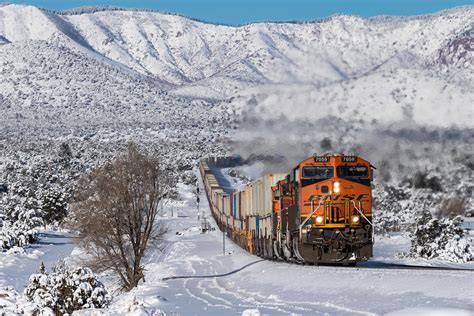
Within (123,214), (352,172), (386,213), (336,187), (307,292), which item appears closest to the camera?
(307,292)

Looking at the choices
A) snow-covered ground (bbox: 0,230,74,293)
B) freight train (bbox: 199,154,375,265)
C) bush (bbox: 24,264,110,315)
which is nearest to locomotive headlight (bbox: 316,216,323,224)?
freight train (bbox: 199,154,375,265)

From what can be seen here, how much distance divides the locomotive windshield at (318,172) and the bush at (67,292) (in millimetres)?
10122

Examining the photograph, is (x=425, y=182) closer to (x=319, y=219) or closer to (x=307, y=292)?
(x=319, y=219)

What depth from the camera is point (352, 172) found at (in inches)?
1361

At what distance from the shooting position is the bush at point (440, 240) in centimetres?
→ 4647

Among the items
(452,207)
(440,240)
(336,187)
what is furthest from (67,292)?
(452,207)

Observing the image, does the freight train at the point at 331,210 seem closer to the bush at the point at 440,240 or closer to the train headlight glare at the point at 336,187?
the train headlight glare at the point at 336,187

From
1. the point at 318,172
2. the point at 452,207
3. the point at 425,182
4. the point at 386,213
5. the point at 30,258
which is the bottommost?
the point at 30,258

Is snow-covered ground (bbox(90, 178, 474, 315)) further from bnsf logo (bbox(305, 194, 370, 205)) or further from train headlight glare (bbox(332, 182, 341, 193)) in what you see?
train headlight glare (bbox(332, 182, 341, 193))

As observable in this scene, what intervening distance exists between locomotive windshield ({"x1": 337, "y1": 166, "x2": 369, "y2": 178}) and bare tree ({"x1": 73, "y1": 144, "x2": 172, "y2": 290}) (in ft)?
52.7

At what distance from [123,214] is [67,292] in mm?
19809

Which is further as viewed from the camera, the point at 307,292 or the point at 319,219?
the point at 319,219

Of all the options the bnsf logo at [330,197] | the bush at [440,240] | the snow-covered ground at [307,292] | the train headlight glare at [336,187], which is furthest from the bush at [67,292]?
the bush at [440,240]

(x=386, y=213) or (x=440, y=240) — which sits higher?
(x=386, y=213)
